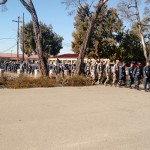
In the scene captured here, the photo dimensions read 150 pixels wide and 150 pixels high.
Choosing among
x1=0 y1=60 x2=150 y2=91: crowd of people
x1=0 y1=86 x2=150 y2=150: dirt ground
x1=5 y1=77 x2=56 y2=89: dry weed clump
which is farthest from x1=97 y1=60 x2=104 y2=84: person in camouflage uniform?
x1=0 y1=86 x2=150 y2=150: dirt ground

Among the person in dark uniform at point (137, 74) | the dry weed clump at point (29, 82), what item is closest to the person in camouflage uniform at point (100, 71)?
the person in dark uniform at point (137, 74)

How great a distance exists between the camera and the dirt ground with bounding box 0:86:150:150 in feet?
21.5

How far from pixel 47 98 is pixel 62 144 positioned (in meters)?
6.81

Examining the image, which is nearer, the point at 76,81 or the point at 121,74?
the point at 121,74

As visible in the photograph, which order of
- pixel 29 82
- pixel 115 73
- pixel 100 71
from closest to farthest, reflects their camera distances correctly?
pixel 29 82 < pixel 115 73 < pixel 100 71

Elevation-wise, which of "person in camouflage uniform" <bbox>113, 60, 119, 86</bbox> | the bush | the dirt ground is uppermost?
"person in camouflage uniform" <bbox>113, 60, 119, 86</bbox>

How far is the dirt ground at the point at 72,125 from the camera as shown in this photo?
655 cm

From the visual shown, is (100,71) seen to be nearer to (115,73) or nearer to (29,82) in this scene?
(115,73)

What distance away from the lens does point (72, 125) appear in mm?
8281

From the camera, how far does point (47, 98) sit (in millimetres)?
Answer: 13250

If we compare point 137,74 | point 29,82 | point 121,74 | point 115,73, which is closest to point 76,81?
point 115,73

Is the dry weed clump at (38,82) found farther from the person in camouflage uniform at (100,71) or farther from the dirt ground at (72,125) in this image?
the dirt ground at (72,125)

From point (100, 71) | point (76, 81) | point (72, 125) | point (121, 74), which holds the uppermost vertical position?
point (100, 71)

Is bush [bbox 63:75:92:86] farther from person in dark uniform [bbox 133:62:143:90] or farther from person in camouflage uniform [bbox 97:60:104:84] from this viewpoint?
person in dark uniform [bbox 133:62:143:90]
